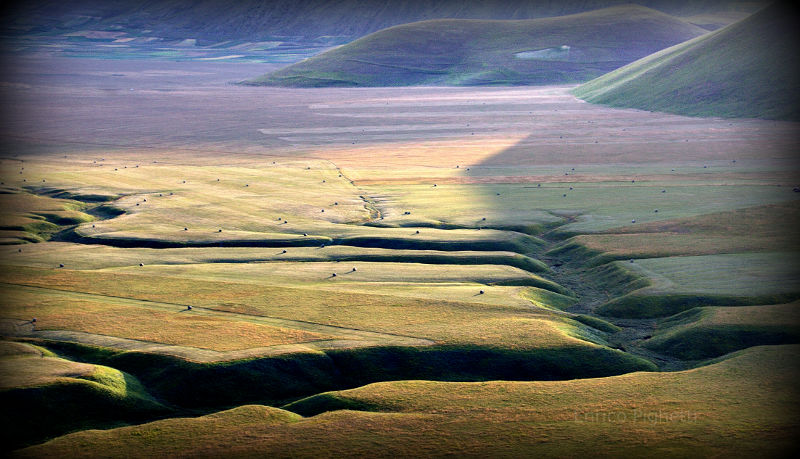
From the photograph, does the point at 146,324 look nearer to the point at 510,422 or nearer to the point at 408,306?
the point at 408,306

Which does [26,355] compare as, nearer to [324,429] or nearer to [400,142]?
[324,429]

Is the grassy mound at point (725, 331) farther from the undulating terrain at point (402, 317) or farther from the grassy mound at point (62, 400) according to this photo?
the grassy mound at point (62, 400)

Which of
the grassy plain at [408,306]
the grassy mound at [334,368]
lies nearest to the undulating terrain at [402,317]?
the grassy mound at [334,368]

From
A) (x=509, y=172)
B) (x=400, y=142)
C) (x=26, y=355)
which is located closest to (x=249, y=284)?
(x=26, y=355)

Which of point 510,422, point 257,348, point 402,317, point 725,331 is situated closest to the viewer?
point 510,422

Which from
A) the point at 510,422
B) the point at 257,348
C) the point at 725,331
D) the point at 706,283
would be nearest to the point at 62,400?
the point at 257,348

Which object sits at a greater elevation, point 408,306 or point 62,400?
point 408,306

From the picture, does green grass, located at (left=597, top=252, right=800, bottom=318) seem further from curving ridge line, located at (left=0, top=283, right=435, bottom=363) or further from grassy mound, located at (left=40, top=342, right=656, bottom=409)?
curving ridge line, located at (left=0, top=283, right=435, bottom=363)

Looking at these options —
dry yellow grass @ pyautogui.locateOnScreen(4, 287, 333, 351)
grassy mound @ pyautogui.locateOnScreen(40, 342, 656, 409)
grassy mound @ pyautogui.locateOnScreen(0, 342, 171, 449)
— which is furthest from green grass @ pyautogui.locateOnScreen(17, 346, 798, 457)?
dry yellow grass @ pyautogui.locateOnScreen(4, 287, 333, 351)
